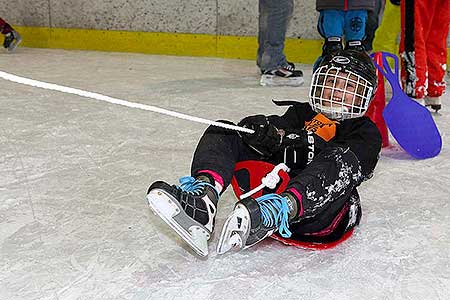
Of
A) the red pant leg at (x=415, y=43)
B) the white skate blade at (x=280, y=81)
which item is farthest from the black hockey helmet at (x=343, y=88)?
the white skate blade at (x=280, y=81)

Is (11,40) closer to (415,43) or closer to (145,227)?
(415,43)

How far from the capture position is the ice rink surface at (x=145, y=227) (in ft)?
3.45

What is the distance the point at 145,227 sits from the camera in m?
1.30

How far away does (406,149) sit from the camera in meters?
1.87

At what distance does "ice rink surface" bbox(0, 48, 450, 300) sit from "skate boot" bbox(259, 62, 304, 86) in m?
0.58

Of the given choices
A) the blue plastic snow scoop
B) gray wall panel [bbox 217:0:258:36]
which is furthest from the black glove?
gray wall panel [bbox 217:0:258:36]

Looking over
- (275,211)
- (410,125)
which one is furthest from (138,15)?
(275,211)

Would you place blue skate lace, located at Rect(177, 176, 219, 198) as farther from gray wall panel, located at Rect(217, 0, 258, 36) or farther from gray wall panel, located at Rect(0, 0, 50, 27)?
gray wall panel, located at Rect(0, 0, 50, 27)

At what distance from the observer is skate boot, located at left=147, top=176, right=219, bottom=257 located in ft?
3.38

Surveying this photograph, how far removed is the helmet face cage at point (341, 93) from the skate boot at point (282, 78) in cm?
177

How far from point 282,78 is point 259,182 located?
183cm

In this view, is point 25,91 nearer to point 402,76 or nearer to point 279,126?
point 402,76

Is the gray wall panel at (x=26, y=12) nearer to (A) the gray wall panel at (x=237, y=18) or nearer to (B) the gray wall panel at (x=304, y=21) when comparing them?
(A) the gray wall panel at (x=237, y=18)

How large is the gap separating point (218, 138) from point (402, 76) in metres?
1.48
